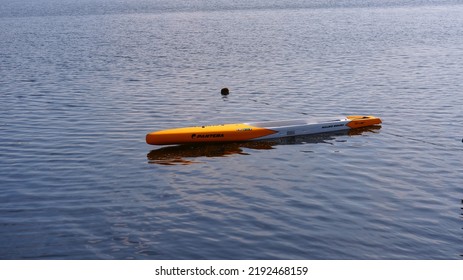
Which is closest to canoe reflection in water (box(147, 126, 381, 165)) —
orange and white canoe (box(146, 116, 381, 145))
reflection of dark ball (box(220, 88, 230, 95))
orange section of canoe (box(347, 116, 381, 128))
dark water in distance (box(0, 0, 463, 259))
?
dark water in distance (box(0, 0, 463, 259))

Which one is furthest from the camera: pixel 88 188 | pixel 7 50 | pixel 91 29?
pixel 91 29

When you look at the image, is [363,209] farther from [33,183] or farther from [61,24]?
[61,24]

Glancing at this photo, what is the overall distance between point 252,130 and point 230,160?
3286mm

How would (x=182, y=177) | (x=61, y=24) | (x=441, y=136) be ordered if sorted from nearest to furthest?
1. (x=182, y=177)
2. (x=441, y=136)
3. (x=61, y=24)

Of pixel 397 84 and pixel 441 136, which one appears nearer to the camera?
pixel 441 136

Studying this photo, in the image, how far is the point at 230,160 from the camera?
27422 millimetres

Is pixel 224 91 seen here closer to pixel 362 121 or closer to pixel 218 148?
pixel 362 121

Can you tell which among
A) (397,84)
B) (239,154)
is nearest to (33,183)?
(239,154)

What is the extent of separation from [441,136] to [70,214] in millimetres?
18735

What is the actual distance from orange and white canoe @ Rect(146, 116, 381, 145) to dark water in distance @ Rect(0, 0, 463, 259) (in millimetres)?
509

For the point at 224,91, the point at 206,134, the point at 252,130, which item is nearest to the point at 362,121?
the point at 252,130

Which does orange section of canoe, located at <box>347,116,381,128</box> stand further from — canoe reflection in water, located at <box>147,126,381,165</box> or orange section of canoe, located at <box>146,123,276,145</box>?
orange section of canoe, located at <box>146,123,276,145</box>

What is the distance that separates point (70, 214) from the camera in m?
20.7
